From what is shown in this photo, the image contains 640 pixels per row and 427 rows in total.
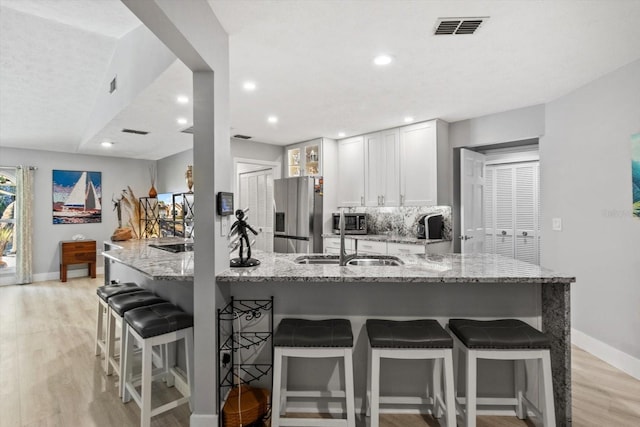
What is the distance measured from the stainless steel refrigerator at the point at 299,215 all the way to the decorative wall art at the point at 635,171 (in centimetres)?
353

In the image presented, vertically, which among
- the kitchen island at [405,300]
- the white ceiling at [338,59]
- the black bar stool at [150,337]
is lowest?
the black bar stool at [150,337]

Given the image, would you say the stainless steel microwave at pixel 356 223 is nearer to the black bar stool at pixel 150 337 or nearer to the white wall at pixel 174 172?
the white wall at pixel 174 172

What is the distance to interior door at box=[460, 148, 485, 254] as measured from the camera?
407cm

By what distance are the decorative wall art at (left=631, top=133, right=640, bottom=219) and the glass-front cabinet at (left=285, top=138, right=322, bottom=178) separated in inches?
140

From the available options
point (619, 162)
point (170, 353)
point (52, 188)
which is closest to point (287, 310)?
point (170, 353)

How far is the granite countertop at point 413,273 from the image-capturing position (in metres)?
1.76

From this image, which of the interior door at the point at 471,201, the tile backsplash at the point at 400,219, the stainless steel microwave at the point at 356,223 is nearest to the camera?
the interior door at the point at 471,201

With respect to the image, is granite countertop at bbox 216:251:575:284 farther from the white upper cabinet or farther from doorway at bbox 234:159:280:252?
doorway at bbox 234:159:280:252

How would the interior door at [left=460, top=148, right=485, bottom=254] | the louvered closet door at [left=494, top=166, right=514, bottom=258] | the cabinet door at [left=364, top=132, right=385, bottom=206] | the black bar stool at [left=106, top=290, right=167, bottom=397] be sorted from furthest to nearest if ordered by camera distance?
1. the louvered closet door at [left=494, top=166, right=514, bottom=258]
2. the cabinet door at [left=364, top=132, right=385, bottom=206]
3. the interior door at [left=460, top=148, right=485, bottom=254]
4. the black bar stool at [left=106, top=290, right=167, bottom=397]

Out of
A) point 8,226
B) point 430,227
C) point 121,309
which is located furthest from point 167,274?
point 8,226

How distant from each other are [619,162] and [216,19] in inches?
132

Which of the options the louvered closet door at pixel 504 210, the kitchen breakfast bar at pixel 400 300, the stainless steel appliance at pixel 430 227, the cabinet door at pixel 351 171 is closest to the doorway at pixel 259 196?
the cabinet door at pixel 351 171

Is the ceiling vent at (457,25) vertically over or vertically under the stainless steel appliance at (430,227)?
over

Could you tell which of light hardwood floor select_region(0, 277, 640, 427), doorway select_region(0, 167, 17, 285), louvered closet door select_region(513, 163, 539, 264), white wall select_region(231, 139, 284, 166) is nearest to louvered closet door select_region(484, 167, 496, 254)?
louvered closet door select_region(513, 163, 539, 264)
